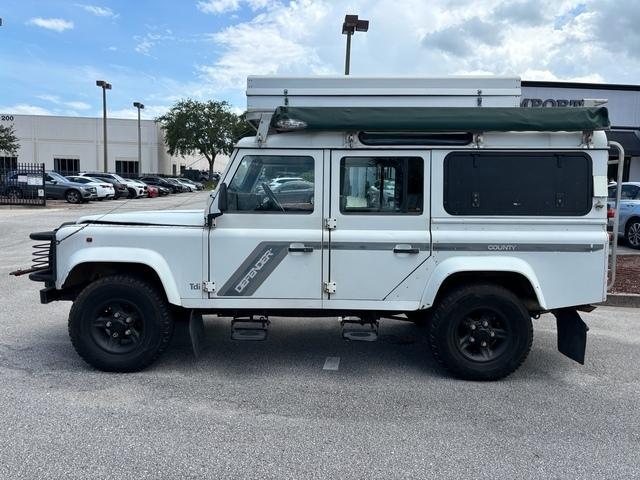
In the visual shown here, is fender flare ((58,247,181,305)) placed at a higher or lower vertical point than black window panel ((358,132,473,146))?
lower

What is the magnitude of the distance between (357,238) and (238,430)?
1813 millimetres

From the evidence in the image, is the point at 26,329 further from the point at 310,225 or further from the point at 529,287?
the point at 529,287

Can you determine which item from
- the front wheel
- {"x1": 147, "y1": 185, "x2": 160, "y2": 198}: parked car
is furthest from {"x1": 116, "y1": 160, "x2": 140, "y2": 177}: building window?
the front wheel

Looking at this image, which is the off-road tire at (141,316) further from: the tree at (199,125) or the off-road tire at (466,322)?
the tree at (199,125)

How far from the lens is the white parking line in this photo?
5.11 metres

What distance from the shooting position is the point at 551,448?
3619 millimetres

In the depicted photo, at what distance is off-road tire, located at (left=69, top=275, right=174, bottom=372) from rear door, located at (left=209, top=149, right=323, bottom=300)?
54 centimetres

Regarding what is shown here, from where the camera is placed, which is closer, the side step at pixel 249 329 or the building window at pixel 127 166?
the side step at pixel 249 329

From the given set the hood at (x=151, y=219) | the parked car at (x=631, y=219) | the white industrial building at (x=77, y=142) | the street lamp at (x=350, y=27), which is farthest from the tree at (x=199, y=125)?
the hood at (x=151, y=219)

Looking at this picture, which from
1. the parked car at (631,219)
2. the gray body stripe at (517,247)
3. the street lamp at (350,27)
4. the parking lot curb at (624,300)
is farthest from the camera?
the street lamp at (350,27)

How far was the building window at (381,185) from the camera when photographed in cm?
462

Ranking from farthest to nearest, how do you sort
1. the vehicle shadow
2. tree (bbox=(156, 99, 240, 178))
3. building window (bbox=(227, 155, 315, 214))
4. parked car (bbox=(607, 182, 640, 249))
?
tree (bbox=(156, 99, 240, 178)), parked car (bbox=(607, 182, 640, 249)), the vehicle shadow, building window (bbox=(227, 155, 315, 214))

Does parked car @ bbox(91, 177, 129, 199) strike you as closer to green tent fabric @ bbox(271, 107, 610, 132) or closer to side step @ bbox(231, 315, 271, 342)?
side step @ bbox(231, 315, 271, 342)

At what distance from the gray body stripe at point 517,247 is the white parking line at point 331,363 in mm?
1511
